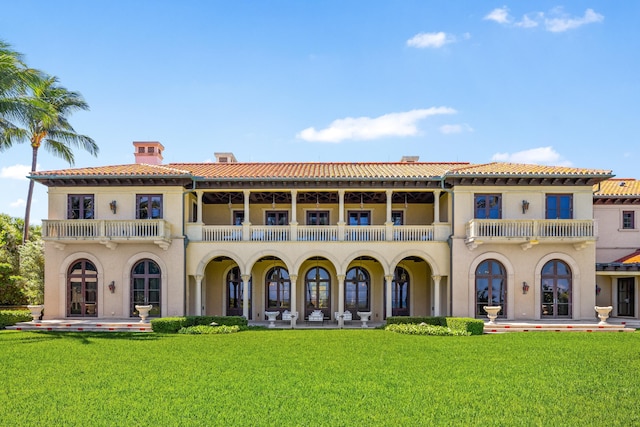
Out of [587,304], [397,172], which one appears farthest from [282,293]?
[587,304]

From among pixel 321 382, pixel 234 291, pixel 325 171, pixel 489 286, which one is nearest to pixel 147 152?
pixel 234 291

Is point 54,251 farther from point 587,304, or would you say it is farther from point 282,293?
point 587,304

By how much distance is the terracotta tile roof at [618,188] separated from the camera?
25641 millimetres

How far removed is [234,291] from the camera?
26312 millimetres

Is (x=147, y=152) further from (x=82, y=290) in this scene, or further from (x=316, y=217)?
(x=316, y=217)

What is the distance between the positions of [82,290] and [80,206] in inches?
154

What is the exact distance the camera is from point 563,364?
13484 millimetres

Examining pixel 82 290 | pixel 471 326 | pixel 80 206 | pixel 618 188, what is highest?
pixel 618 188

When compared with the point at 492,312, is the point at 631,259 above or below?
above

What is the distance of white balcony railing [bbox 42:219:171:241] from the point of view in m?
22.5

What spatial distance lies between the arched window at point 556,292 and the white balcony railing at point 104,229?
17.4 m

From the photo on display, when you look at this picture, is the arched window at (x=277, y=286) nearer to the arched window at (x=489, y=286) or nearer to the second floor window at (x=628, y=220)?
the arched window at (x=489, y=286)

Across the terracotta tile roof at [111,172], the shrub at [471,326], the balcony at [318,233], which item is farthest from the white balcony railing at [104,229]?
the shrub at [471,326]

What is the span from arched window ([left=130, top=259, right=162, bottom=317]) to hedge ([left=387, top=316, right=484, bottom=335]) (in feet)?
35.1
